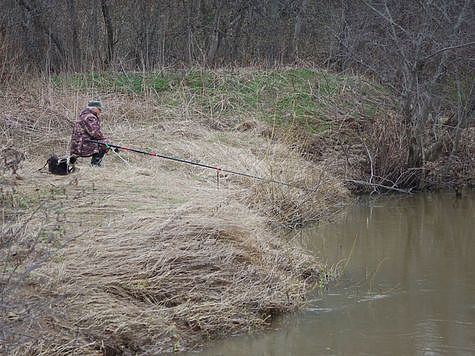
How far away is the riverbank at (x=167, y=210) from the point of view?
20.8ft

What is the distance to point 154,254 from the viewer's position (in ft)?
23.5

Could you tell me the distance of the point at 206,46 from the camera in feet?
74.7

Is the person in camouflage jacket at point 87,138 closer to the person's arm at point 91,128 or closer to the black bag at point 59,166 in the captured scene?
the person's arm at point 91,128

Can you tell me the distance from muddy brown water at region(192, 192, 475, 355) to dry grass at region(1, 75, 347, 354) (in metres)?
0.31

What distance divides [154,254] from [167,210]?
1.15 metres

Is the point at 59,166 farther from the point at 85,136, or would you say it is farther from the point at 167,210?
the point at 167,210

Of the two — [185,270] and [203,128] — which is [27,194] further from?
[203,128]

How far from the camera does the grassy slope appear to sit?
6371 millimetres

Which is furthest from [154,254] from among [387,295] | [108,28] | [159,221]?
[108,28]

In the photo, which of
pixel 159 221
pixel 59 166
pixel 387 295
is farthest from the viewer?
pixel 59 166

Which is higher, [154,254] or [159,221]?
[159,221]

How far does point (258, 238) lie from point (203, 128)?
605 centimetres

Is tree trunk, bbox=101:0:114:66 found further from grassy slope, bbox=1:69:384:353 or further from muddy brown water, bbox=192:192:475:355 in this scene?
muddy brown water, bbox=192:192:475:355

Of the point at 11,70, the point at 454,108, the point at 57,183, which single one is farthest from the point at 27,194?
the point at 454,108
